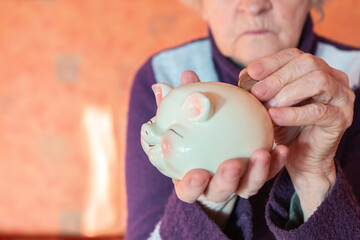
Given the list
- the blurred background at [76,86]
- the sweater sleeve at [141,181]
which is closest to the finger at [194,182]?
the sweater sleeve at [141,181]

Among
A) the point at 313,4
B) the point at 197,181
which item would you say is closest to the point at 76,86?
the point at 313,4

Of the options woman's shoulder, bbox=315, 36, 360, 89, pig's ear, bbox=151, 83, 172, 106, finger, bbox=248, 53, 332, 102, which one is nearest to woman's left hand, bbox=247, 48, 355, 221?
finger, bbox=248, 53, 332, 102

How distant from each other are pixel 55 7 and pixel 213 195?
1483 mm

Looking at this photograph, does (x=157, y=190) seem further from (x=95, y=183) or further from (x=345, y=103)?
(x=95, y=183)

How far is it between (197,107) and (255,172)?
104 millimetres

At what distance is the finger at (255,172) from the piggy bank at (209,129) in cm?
2

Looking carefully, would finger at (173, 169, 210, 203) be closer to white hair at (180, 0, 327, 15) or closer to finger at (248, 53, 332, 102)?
finger at (248, 53, 332, 102)

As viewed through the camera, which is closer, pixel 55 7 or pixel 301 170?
pixel 301 170

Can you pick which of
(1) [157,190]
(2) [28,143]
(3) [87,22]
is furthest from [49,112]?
(1) [157,190]

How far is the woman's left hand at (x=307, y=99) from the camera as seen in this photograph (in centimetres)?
50

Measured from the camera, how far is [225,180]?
0.45 m

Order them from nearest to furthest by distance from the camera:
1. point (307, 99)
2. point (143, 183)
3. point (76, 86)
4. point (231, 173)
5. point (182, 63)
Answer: point (231, 173) < point (307, 99) < point (143, 183) < point (182, 63) < point (76, 86)

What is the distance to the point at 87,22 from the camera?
5.63ft

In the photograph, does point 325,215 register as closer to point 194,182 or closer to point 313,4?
point 194,182
